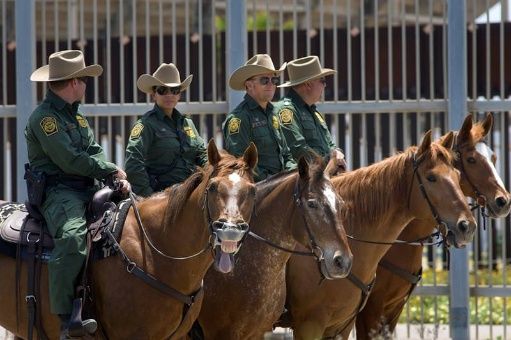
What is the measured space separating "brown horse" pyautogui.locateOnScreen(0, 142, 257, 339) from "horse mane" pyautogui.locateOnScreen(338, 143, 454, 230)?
1.55 m

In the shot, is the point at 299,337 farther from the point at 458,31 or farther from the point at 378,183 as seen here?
the point at 458,31

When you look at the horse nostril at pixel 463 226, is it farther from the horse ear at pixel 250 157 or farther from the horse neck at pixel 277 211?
the horse ear at pixel 250 157

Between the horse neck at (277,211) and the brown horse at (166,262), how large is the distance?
558mm

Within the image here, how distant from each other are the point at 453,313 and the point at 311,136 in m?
2.68

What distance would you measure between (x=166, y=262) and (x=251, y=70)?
2133 mm

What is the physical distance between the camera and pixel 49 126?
789 cm

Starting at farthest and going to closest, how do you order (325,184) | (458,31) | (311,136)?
(458,31), (311,136), (325,184)

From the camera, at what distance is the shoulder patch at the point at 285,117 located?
927 cm

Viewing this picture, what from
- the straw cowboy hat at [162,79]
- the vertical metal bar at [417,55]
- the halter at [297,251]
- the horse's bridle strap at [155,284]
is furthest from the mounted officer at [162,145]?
the vertical metal bar at [417,55]

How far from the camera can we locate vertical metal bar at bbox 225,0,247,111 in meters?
11.1

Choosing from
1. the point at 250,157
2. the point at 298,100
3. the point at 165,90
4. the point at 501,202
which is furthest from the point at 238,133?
the point at 501,202

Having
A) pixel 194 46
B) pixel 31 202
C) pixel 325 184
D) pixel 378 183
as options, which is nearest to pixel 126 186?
pixel 31 202

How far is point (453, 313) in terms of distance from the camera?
36.6ft

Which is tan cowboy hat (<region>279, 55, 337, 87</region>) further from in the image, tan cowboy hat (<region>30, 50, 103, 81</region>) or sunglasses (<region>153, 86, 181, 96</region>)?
tan cowboy hat (<region>30, 50, 103, 81</region>)
